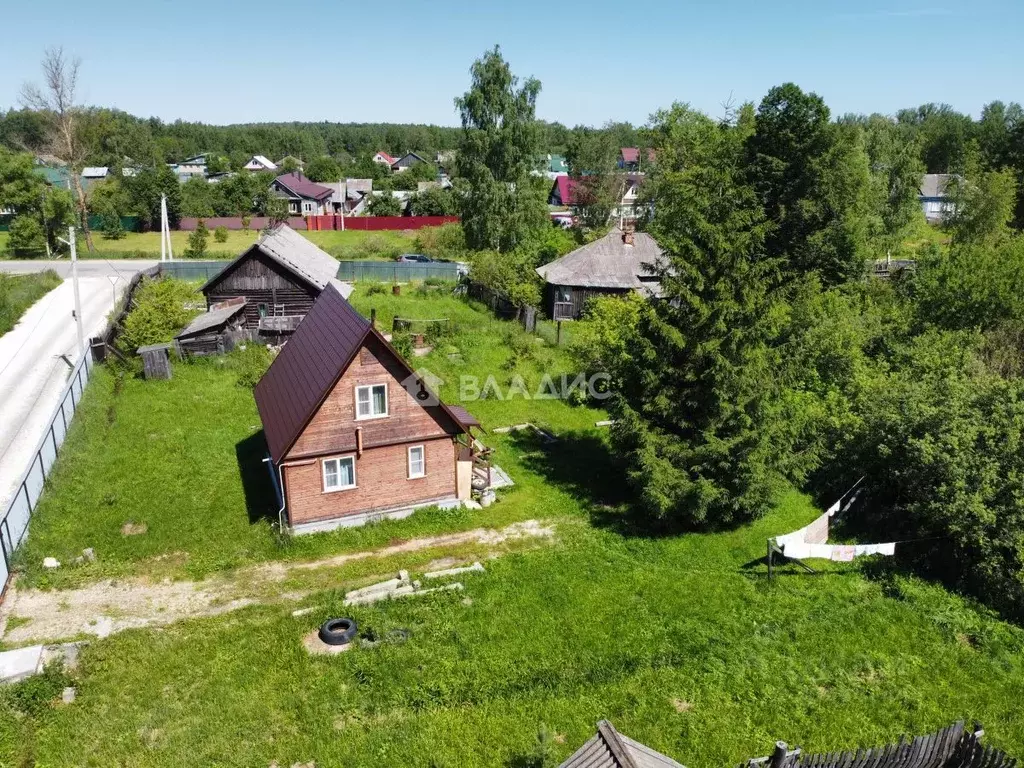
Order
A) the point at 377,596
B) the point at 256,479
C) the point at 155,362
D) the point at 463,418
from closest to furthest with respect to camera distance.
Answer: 1. the point at 377,596
2. the point at 463,418
3. the point at 256,479
4. the point at 155,362

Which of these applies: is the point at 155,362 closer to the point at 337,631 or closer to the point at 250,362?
the point at 250,362

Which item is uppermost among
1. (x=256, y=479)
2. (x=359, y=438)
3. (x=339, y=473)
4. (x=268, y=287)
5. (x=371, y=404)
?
(x=268, y=287)

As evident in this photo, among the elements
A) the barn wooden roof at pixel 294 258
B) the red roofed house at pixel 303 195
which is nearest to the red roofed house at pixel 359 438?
the barn wooden roof at pixel 294 258

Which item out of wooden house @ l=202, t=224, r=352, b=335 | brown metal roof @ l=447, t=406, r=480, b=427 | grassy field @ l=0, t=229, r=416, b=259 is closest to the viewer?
brown metal roof @ l=447, t=406, r=480, b=427

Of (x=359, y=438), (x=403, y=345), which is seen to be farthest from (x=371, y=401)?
(x=403, y=345)

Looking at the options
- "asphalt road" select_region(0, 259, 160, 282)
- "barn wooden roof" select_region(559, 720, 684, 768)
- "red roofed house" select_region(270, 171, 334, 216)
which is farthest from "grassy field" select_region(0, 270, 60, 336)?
"red roofed house" select_region(270, 171, 334, 216)

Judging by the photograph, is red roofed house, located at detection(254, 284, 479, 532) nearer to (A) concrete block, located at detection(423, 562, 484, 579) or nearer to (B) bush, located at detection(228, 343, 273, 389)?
(A) concrete block, located at detection(423, 562, 484, 579)

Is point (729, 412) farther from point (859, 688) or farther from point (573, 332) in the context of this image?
point (573, 332)

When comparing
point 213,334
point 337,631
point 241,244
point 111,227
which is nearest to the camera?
point 337,631
